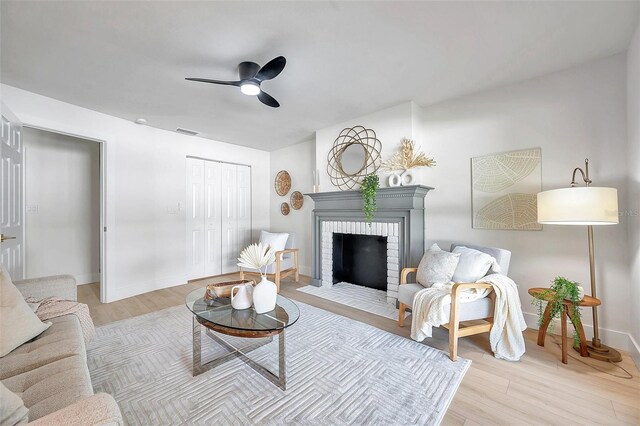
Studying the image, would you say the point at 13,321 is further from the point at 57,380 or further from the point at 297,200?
the point at 297,200

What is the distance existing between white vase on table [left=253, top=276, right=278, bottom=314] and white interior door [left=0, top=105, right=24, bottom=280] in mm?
2140

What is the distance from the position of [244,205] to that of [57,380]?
13.6 ft

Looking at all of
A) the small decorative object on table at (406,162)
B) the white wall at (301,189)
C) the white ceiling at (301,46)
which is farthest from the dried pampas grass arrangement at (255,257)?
the white wall at (301,189)

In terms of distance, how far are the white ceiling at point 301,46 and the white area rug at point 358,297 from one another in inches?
96.8

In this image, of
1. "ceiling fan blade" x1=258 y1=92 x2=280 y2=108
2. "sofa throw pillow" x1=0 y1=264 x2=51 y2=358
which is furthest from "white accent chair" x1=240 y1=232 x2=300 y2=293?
"sofa throw pillow" x1=0 y1=264 x2=51 y2=358

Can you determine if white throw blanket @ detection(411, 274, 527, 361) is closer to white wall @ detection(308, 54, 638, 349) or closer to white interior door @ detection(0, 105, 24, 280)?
white wall @ detection(308, 54, 638, 349)

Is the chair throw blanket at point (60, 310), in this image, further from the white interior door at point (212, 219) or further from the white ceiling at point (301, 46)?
the white interior door at point (212, 219)

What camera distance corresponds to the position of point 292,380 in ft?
5.80

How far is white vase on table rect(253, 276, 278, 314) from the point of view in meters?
1.84

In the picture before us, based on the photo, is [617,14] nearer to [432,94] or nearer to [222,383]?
[432,94]

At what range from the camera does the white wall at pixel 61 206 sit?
375cm

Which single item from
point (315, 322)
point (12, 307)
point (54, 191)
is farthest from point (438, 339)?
point (54, 191)

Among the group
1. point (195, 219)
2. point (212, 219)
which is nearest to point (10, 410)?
point (195, 219)

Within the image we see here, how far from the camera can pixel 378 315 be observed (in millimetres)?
2873
